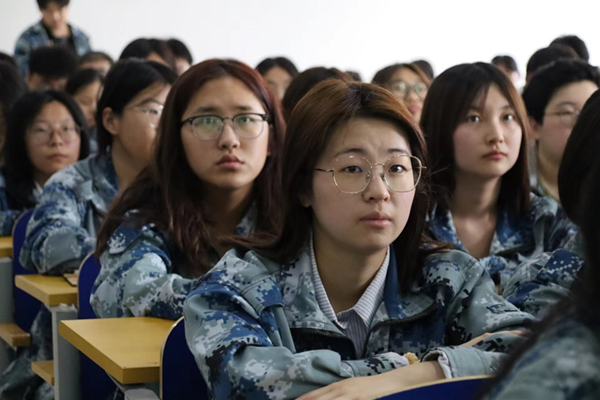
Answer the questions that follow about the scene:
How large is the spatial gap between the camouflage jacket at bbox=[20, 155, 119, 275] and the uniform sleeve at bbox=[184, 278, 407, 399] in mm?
1560

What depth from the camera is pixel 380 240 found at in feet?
5.78

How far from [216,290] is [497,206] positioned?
4.90ft

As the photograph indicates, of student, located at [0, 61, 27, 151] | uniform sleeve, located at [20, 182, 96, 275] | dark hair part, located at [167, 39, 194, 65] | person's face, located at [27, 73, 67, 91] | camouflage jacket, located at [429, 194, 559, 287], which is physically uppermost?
dark hair part, located at [167, 39, 194, 65]

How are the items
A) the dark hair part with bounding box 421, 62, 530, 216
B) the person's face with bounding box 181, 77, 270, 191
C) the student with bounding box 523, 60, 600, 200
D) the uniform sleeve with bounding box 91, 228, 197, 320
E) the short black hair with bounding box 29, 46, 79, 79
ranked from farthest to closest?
the short black hair with bounding box 29, 46, 79, 79, the student with bounding box 523, 60, 600, 200, the dark hair part with bounding box 421, 62, 530, 216, the person's face with bounding box 181, 77, 270, 191, the uniform sleeve with bounding box 91, 228, 197, 320

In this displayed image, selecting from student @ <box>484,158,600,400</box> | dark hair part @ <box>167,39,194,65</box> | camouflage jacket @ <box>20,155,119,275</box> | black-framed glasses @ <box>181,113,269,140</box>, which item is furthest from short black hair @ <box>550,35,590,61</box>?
student @ <box>484,158,600,400</box>

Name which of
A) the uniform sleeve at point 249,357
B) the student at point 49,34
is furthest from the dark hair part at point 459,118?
the student at point 49,34

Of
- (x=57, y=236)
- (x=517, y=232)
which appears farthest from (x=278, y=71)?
(x=517, y=232)

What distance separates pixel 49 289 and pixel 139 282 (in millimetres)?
596

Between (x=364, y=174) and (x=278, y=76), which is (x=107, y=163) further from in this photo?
(x=278, y=76)

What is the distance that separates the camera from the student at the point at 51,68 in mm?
6465

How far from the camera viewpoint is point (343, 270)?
185 centimetres

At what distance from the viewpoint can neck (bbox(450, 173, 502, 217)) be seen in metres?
2.94

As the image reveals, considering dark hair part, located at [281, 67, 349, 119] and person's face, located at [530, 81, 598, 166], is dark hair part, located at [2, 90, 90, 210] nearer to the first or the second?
dark hair part, located at [281, 67, 349, 119]

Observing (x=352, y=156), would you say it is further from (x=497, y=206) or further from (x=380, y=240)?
(x=497, y=206)
